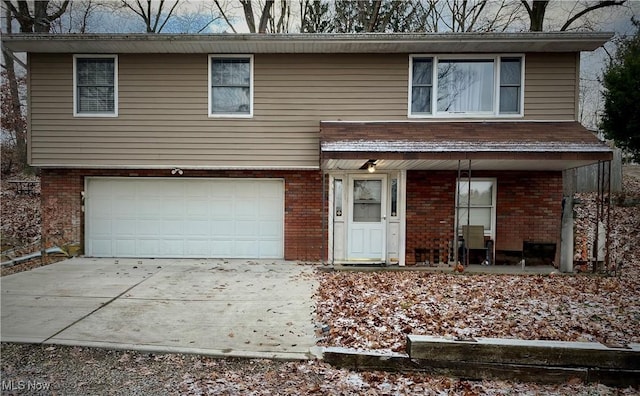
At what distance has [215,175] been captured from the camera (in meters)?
10.1

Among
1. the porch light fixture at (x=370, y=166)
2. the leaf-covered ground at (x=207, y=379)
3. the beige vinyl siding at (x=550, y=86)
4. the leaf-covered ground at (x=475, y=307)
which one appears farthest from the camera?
the beige vinyl siding at (x=550, y=86)

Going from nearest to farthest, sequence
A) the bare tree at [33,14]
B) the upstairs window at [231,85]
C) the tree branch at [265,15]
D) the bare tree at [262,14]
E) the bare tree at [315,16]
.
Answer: the upstairs window at [231,85]
the bare tree at [33,14]
the tree branch at [265,15]
the bare tree at [262,14]
the bare tree at [315,16]

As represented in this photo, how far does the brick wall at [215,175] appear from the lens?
9891 mm

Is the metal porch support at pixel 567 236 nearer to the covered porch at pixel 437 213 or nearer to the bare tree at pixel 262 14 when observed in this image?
the covered porch at pixel 437 213

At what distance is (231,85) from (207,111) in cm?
86

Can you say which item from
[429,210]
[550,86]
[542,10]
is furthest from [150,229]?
[542,10]

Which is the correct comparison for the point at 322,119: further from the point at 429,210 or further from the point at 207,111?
the point at 429,210

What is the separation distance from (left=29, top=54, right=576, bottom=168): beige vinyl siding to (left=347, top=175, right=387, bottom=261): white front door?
52.6 inches

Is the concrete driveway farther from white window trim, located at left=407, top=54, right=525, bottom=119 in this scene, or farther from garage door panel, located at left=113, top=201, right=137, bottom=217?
white window trim, located at left=407, top=54, right=525, bottom=119

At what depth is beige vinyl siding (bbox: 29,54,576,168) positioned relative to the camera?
378 inches

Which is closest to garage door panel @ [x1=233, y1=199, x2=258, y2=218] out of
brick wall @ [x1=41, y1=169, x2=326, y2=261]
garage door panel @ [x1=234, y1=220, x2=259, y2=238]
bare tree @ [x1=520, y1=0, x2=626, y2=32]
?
garage door panel @ [x1=234, y1=220, x2=259, y2=238]

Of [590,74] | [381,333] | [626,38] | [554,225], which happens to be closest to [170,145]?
[381,333]

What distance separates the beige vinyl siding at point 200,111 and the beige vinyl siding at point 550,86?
117 inches

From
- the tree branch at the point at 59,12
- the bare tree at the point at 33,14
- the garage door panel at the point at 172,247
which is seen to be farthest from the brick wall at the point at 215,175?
the tree branch at the point at 59,12
